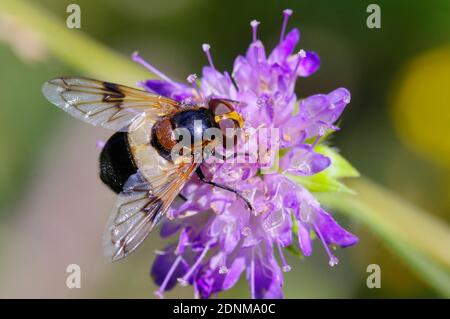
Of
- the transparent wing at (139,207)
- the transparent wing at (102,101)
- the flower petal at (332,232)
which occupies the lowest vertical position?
the flower petal at (332,232)

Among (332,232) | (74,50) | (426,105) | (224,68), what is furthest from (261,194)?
(426,105)

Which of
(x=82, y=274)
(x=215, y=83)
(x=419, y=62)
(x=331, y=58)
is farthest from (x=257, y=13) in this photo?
(x=82, y=274)

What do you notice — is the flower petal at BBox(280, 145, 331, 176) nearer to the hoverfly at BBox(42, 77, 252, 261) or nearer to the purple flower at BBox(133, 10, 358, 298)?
the purple flower at BBox(133, 10, 358, 298)

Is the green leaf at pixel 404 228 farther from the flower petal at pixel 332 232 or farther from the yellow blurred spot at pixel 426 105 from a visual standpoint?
the yellow blurred spot at pixel 426 105

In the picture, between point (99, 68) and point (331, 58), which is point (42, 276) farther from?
point (331, 58)

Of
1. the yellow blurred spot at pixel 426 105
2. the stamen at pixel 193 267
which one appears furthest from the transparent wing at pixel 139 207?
the yellow blurred spot at pixel 426 105

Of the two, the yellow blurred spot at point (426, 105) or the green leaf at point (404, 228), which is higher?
the yellow blurred spot at point (426, 105)
